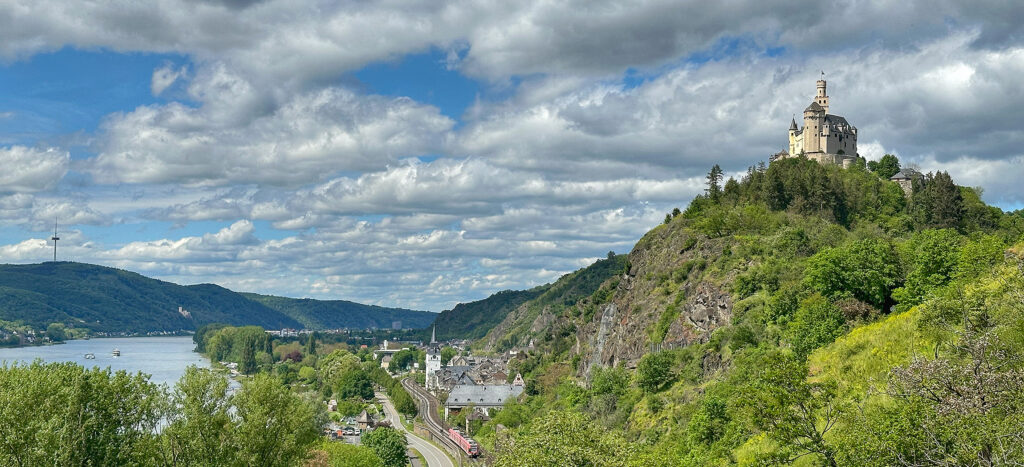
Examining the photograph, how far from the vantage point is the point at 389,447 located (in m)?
79.2

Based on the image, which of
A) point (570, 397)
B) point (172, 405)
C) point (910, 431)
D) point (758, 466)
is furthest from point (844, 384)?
point (570, 397)

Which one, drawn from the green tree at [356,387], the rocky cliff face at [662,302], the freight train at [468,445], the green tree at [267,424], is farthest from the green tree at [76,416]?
the green tree at [356,387]

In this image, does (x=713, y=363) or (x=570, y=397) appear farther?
(x=570, y=397)

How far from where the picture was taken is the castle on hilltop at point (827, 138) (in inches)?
4350

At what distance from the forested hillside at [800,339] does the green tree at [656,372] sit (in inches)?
4.4

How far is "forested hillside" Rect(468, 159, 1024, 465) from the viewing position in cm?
2236

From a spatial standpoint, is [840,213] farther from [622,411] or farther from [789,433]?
[789,433]

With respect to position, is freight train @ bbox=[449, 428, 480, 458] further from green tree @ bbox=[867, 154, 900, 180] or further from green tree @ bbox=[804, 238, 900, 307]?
green tree @ bbox=[867, 154, 900, 180]

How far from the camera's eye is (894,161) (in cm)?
10662

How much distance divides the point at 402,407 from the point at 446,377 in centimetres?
2954

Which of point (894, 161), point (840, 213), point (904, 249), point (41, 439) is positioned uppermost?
point (894, 161)

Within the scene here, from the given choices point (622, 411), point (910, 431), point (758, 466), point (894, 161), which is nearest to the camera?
point (910, 431)

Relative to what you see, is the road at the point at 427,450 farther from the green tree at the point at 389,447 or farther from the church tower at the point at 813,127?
→ the church tower at the point at 813,127

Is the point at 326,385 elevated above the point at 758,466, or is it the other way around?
the point at 758,466
